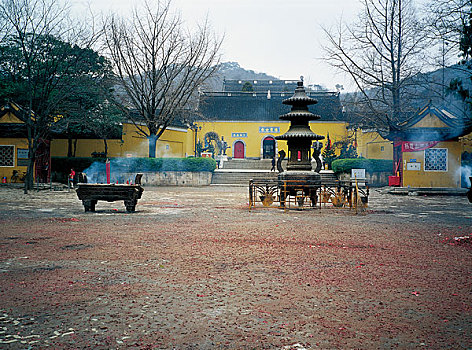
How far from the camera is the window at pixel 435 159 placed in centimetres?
2148

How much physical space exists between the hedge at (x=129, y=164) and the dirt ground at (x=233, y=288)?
18931 mm

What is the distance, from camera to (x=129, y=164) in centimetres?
2823

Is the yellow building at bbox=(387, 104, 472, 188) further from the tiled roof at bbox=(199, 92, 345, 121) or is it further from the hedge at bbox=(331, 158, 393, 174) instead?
the tiled roof at bbox=(199, 92, 345, 121)

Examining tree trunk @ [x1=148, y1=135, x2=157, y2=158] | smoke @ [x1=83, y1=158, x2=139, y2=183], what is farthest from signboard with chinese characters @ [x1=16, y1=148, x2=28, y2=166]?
tree trunk @ [x1=148, y1=135, x2=157, y2=158]

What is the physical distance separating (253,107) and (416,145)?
27278mm

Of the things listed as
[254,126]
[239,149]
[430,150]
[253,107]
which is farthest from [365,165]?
[253,107]

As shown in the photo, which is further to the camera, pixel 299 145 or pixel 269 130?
pixel 269 130

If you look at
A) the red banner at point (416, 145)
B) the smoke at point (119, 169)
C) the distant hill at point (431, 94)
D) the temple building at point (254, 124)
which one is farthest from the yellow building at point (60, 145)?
the red banner at point (416, 145)

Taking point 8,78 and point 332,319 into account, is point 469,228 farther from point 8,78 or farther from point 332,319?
point 8,78

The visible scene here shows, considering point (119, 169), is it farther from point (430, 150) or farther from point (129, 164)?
point (430, 150)

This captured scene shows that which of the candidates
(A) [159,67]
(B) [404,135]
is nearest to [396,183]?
(B) [404,135]

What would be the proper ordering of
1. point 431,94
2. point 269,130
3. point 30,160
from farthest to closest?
1. point 269,130
2. point 431,94
3. point 30,160

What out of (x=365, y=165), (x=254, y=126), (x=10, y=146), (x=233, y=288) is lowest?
(x=233, y=288)

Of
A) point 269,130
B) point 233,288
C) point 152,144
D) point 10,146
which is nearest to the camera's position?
point 233,288
